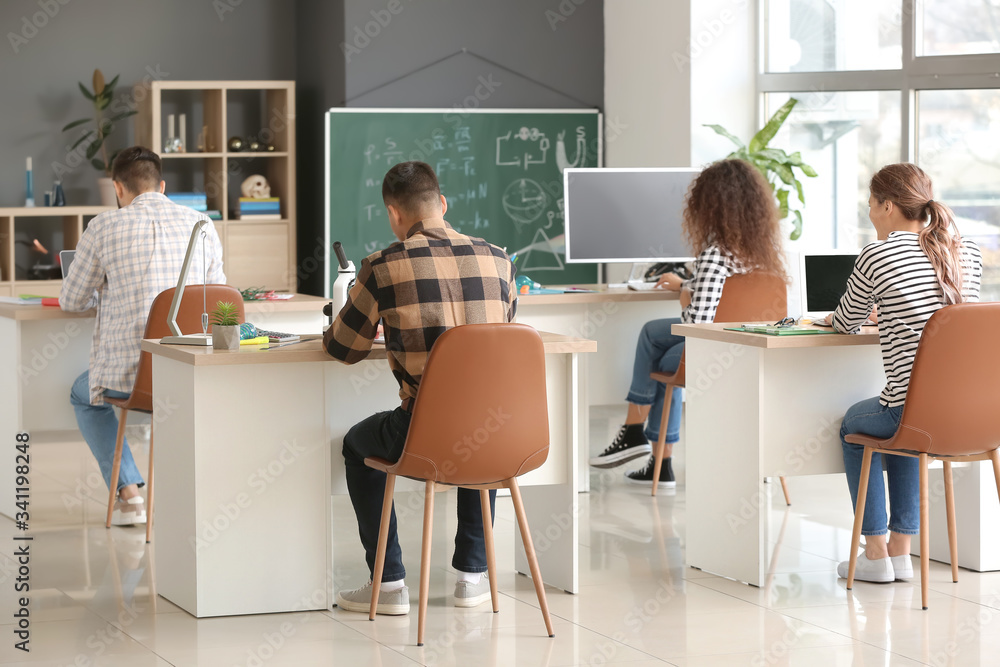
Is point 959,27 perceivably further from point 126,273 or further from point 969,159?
point 126,273

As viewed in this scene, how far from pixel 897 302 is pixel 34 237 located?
532 centimetres

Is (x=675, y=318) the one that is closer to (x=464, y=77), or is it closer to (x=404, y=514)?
(x=404, y=514)

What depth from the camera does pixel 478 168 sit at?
23.8ft

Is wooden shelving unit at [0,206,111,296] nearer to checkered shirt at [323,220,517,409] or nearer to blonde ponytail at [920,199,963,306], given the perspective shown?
checkered shirt at [323,220,517,409]

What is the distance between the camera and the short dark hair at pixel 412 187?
326cm

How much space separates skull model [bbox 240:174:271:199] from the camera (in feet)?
23.9

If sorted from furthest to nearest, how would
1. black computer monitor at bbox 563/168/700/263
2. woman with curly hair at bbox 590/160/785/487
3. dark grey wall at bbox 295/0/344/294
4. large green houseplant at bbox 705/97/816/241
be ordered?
dark grey wall at bbox 295/0/344/294
large green houseplant at bbox 705/97/816/241
black computer monitor at bbox 563/168/700/263
woman with curly hair at bbox 590/160/785/487

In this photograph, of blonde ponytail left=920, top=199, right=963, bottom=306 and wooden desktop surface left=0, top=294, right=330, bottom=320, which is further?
wooden desktop surface left=0, top=294, right=330, bottom=320

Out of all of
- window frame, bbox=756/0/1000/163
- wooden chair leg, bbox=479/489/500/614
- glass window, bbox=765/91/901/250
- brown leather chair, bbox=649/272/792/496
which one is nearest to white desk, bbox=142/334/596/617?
wooden chair leg, bbox=479/489/500/614

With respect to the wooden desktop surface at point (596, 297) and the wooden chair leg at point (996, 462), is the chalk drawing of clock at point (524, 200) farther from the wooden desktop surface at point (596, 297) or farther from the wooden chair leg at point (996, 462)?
the wooden chair leg at point (996, 462)

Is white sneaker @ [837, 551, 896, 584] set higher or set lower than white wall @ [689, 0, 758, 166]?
lower

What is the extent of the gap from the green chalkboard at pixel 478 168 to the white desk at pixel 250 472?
3621 millimetres

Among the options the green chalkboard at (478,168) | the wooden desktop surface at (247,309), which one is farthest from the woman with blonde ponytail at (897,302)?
the green chalkboard at (478,168)

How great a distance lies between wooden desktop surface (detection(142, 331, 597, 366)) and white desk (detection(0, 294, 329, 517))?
119cm
